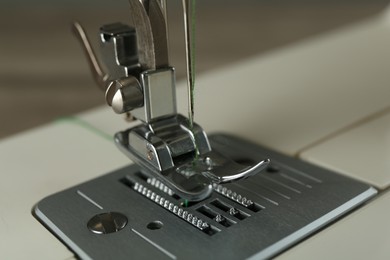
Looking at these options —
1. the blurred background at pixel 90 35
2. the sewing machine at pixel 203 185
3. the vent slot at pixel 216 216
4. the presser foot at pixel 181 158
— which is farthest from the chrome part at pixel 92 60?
the blurred background at pixel 90 35

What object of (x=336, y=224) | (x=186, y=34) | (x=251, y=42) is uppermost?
(x=186, y=34)

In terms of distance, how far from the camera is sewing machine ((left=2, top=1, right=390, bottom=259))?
658 mm

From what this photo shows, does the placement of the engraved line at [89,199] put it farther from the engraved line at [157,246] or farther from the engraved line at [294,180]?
the engraved line at [294,180]

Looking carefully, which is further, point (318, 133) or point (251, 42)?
point (251, 42)

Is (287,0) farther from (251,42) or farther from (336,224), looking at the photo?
(336,224)

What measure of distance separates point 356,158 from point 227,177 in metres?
0.26

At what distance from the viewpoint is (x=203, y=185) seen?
701 mm

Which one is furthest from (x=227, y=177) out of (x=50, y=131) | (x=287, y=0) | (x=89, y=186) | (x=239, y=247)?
(x=287, y=0)

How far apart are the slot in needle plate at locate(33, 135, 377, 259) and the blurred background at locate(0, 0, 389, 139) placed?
1.40 metres

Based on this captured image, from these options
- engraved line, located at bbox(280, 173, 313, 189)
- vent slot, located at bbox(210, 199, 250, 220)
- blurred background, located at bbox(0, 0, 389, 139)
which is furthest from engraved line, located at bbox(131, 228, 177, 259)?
blurred background, located at bbox(0, 0, 389, 139)

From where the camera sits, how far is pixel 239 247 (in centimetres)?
64

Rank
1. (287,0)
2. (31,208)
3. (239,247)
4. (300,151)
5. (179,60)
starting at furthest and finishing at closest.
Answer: (287,0) < (179,60) < (300,151) < (31,208) < (239,247)

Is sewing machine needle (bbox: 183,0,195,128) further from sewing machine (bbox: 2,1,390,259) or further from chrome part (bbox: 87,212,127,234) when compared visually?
chrome part (bbox: 87,212,127,234)

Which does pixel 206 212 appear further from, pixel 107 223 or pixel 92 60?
pixel 92 60
